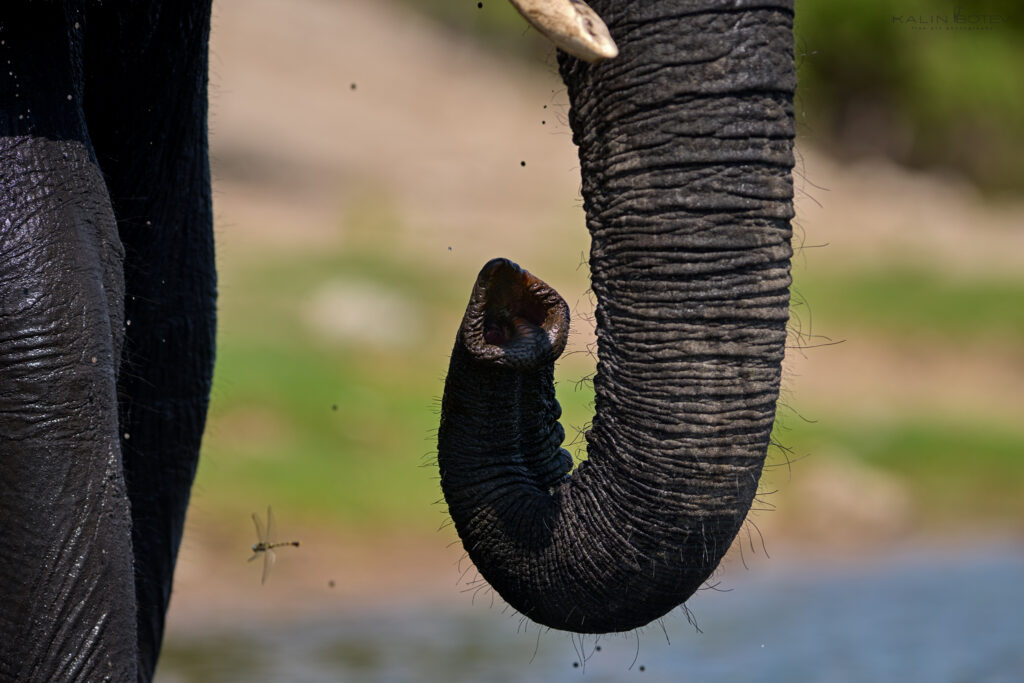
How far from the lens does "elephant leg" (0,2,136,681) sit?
259 centimetres

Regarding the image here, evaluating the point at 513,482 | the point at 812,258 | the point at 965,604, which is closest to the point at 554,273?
the point at 812,258

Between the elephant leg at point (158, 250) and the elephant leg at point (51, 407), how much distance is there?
42 cm

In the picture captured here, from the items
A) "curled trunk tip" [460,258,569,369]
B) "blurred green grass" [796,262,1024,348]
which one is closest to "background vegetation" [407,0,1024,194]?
"blurred green grass" [796,262,1024,348]

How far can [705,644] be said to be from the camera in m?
6.52

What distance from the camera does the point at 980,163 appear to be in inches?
1037

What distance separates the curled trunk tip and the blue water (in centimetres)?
308

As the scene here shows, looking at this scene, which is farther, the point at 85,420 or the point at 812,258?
the point at 812,258

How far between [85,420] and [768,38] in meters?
1.18

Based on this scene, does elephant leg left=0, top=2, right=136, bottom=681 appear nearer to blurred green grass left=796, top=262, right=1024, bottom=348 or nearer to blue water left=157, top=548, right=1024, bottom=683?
blue water left=157, top=548, right=1024, bottom=683

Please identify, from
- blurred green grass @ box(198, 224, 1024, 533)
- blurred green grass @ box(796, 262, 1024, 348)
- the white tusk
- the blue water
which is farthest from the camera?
blurred green grass @ box(796, 262, 1024, 348)

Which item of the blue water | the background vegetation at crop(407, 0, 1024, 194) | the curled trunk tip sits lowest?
the blue water

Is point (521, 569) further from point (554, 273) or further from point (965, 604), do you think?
point (554, 273)

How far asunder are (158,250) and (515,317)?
1.22 meters

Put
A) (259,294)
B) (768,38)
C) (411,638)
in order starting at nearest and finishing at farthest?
(768,38)
(411,638)
(259,294)
